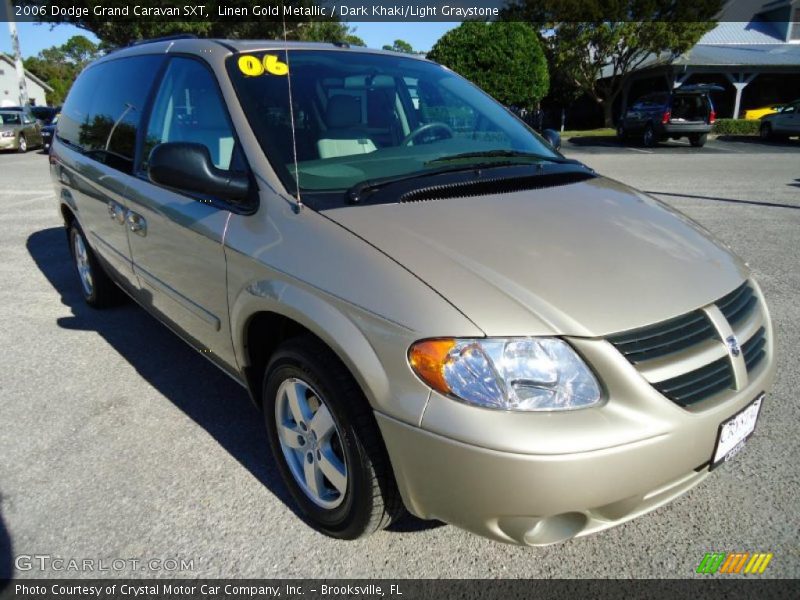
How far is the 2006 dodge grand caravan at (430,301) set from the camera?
1674 mm

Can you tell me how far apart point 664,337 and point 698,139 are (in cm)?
2187

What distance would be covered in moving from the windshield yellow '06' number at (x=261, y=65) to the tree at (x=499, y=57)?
2132 cm

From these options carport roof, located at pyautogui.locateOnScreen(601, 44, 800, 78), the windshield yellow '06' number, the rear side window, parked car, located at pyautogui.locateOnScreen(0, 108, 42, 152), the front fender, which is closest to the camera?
the front fender

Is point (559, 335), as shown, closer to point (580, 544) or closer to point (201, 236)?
point (580, 544)

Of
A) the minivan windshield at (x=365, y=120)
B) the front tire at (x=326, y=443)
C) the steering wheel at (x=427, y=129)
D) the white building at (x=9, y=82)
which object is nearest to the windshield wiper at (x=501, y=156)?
the minivan windshield at (x=365, y=120)

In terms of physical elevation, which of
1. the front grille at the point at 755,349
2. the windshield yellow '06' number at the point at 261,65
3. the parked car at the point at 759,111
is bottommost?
the front grille at the point at 755,349

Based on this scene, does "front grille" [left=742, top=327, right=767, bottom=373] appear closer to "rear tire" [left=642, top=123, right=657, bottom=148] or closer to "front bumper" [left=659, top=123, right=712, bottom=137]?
"front bumper" [left=659, top=123, right=712, bottom=137]

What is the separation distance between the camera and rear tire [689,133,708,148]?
20.5 metres

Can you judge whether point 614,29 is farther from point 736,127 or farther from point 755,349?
point 755,349

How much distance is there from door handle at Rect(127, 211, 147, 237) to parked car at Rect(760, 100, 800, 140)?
24.8 m

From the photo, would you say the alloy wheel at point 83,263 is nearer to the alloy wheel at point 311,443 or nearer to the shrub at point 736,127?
the alloy wheel at point 311,443

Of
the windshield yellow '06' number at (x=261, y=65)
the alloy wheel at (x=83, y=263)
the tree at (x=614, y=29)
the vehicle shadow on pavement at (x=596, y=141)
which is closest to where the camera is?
the windshield yellow '06' number at (x=261, y=65)

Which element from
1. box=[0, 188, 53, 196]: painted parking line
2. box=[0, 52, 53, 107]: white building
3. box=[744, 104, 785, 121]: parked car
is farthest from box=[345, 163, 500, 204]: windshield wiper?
box=[0, 52, 53, 107]: white building

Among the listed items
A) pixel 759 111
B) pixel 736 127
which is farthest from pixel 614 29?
pixel 759 111
